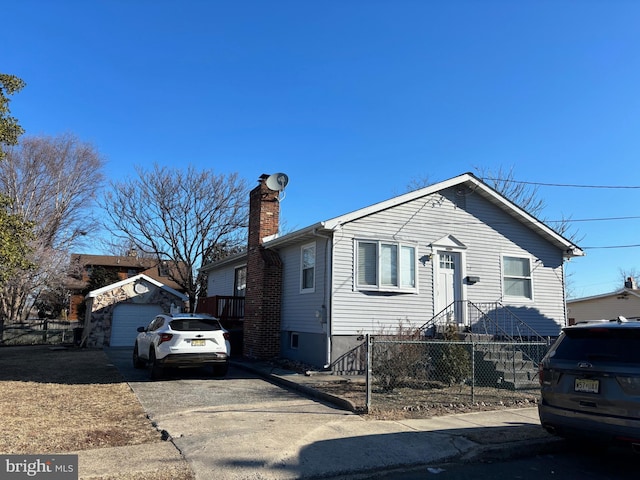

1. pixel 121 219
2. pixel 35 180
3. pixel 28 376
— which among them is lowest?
pixel 28 376

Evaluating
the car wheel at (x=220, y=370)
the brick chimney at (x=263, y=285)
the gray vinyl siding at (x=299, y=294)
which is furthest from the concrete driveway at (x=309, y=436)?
the brick chimney at (x=263, y=285)

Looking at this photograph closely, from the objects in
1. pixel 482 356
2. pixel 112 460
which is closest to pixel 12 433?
pixel 112 460

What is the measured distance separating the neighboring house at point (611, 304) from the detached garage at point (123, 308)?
23.2 meters

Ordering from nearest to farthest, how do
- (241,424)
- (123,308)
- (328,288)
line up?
(241,424)
(328,288)
(123,308)

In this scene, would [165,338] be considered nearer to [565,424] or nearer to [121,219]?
[565,424]

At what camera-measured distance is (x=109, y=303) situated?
926 inches

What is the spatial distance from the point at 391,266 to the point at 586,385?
811 cm

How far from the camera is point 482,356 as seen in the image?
464 inches

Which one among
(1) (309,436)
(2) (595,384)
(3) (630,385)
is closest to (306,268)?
(1) (309,436)

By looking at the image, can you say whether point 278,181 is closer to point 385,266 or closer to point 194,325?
point 385,266

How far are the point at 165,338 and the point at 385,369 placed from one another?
5.22 meters

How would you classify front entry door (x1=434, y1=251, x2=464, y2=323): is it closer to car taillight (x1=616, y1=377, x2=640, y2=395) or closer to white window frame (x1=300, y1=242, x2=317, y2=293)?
white window frame (x1=300, y1=242, x2=317, y2=293)

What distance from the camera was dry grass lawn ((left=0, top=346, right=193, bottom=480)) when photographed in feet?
19.5

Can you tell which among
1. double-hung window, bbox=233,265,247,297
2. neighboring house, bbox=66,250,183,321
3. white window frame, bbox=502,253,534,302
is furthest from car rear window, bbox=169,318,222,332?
neighboring house, bbox=66,250,183,321
